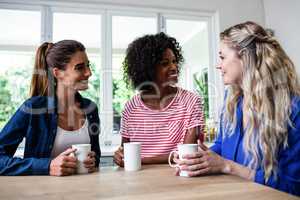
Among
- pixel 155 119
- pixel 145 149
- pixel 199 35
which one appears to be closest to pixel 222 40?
pixel 155 119

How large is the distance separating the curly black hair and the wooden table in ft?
2.25

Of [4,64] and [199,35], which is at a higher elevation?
[199,35]

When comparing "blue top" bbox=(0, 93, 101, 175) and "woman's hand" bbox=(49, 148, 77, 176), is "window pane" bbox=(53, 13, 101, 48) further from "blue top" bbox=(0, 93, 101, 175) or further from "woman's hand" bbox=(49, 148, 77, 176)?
"woman's hand" bbox=(49, 148, 77, 176)

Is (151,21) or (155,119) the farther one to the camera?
(151,21)

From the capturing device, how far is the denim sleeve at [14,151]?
3.06 feet

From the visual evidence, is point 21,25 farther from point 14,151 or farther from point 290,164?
point 290,164

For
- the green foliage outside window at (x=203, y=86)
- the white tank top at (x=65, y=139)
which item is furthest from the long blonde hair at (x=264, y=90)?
the green foliage outside window at (x=203, y=86)

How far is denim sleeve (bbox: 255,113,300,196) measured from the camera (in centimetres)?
85

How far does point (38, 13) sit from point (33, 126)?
203 cm

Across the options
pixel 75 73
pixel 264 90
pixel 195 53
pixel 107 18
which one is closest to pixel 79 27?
pixel 107 18

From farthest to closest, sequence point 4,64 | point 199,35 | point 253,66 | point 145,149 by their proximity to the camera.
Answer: point 199,35 < point 4,64 < point 145,149 < point 253,66

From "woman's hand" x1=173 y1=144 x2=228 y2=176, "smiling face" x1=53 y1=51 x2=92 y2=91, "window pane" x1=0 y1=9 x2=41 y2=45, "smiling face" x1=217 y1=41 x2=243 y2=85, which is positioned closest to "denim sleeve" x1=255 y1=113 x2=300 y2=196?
"woman's hand" x1=173 y1=144 x2=228 y2=176

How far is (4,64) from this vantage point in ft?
8.92

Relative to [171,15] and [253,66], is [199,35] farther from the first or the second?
[253,66]
